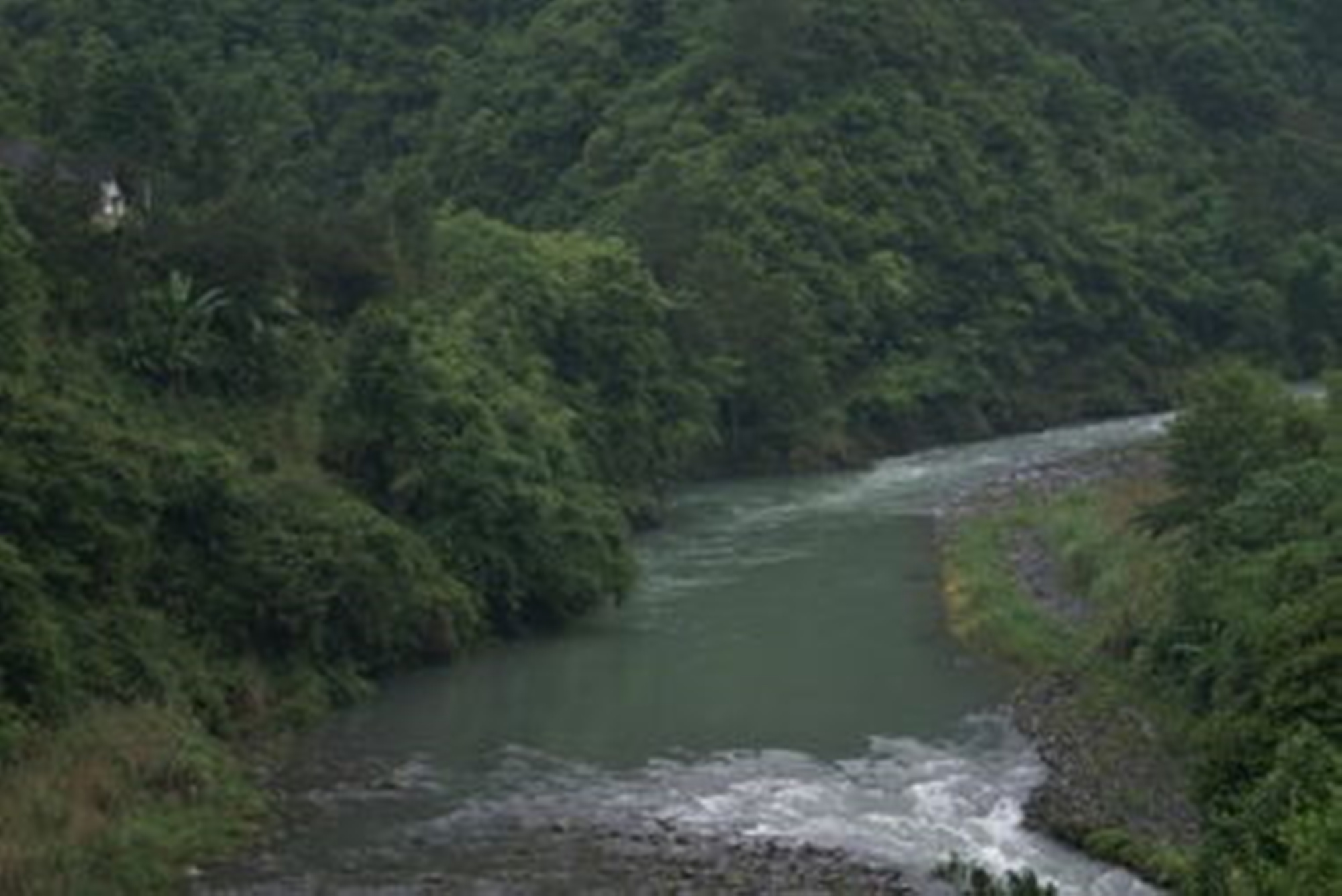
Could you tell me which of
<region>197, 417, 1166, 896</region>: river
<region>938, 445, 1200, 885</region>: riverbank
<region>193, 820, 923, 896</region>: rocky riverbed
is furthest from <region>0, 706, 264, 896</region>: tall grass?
<region>938, 445, 1200, 885</region>: riverbank

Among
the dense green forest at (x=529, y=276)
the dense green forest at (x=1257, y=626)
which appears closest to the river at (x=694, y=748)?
the dense green forest at (x=529, y=276)

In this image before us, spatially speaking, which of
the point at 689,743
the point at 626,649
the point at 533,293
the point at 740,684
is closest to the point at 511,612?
the point at 626,649

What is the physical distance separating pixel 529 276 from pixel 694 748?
2963 cm

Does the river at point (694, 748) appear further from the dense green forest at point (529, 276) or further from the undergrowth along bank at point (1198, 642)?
the dense green forest at point (529, 276)

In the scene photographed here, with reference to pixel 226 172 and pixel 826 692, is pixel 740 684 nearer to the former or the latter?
pixel 826 692

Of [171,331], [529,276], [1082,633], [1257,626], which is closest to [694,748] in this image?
[1257,626]

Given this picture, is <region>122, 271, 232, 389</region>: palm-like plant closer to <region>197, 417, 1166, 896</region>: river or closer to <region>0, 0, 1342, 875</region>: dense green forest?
<region>0, 0, 1342, 875</region>: dense green forest

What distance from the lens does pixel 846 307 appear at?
85438 mm

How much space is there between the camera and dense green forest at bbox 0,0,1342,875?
39.7 m

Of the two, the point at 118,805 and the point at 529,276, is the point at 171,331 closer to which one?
the point at 118,805

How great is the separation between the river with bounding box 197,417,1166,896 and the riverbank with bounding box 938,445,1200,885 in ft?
1.94

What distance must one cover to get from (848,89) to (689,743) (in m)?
62.5

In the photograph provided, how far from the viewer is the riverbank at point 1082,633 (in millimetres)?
31844

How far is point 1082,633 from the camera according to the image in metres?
44.6
